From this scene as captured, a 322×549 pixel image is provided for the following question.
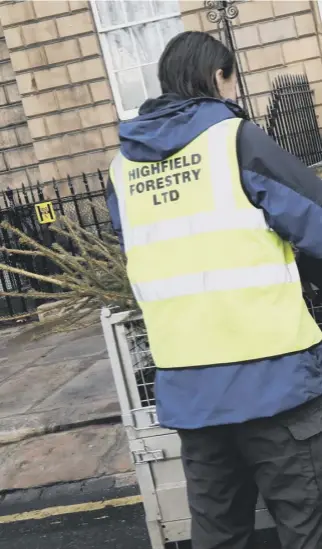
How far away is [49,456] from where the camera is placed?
194 inches

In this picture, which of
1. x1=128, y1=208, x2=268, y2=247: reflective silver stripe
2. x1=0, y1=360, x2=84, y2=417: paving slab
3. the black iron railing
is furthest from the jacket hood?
the black iron railing

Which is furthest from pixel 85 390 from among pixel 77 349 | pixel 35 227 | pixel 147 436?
pixel 35 227

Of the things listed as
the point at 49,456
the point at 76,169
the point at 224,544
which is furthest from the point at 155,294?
the point at 76,169

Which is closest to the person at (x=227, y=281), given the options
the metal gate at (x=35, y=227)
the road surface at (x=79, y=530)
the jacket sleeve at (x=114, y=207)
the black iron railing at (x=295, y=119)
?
the jacket sleeve at (x=114, y=207)

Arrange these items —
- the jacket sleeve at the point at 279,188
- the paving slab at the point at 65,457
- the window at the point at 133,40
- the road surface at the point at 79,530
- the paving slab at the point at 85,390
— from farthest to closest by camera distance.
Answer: the window at the point at 133,40
the paving slab at the point at 85,390
the paving slab at the point at 65,457
the road surface at the point at 79,530
the jacket sleeve at the point at 279,188

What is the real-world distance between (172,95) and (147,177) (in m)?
0.25

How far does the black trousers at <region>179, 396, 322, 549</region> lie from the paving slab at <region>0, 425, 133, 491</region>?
2.16 metres

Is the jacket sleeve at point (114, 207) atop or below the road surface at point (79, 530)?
atop

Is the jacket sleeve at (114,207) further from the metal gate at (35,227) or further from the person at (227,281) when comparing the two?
the metal gate at (35,227)

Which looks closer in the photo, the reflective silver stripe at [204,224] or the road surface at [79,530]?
the reflective silver stripe at [204,224]

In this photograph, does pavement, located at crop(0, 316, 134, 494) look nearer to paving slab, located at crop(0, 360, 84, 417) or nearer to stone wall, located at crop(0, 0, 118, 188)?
paving slab, located at crop(0, 360, 84, 417)

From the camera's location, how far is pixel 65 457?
484 centimetres

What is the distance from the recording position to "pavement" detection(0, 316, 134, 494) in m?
4.66

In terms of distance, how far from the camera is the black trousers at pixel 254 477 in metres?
2.18
